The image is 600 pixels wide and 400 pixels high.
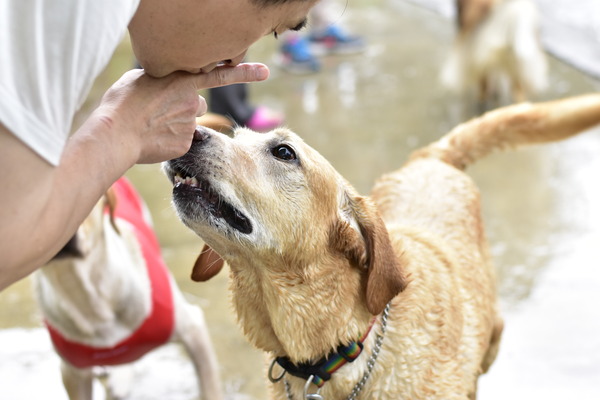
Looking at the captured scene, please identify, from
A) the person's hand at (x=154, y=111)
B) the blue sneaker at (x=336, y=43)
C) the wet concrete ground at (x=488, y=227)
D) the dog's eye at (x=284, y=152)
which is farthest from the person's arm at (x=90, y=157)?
the blue sneaker at (x=336, y=43)

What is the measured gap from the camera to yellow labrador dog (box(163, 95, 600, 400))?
5.91ft

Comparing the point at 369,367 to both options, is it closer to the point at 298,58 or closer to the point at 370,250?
the point at 370,250

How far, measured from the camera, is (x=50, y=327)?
267 centimetres

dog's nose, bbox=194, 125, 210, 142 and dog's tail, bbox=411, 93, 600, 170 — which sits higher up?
dog's nose, bbox=194, 125, 210, 142

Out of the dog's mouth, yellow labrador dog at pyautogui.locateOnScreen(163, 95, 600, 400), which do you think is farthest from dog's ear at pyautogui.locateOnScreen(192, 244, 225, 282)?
the dog's mouth

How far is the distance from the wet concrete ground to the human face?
1.89 m

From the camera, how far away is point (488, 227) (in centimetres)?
396

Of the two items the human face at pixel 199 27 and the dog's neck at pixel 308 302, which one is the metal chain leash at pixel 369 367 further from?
the human face at pixel 199 27

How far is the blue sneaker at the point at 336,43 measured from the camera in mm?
7195

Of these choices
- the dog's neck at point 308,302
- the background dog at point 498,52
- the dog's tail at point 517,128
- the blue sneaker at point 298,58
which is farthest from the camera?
the blue sneaker at point 298,58

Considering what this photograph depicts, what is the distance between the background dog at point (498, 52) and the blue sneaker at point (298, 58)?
1.64 m

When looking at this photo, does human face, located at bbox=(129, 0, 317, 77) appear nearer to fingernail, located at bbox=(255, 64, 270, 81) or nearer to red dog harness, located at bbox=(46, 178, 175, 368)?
fingernail, located at bbox=(255, 64, 270, 81)

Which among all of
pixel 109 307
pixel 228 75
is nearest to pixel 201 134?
pixel 228 75

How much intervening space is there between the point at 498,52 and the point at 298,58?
2099mm
